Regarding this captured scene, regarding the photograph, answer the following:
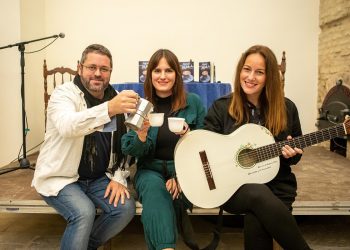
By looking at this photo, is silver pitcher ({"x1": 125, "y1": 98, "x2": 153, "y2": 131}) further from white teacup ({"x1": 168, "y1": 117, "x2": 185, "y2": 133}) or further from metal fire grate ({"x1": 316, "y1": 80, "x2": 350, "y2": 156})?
metal fire grate ({"x1": 316, "y1": 80, "x2": 350, "y2": 156})

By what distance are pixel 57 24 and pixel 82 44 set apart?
40cm

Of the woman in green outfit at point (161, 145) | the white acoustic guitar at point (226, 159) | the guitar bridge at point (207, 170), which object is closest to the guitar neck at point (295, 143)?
the white acoustic guitar at point (226, 159)

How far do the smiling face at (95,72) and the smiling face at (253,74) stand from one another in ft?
2.22

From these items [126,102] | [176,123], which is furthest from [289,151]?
[126,102]

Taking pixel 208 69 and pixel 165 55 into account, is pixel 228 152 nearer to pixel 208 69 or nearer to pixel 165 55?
pixel 165 55

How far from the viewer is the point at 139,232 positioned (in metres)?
2.36

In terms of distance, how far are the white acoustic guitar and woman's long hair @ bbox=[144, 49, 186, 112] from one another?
0.94 ft

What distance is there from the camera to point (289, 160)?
1685mm

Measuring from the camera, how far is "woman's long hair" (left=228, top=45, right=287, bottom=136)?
1.67 metres

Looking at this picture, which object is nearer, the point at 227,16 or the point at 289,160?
the point at 289,160

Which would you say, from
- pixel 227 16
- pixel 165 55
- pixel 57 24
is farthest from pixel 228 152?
pixel 57 24

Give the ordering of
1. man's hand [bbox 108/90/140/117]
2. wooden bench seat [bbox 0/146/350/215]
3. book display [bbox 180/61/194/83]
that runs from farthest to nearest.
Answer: book display [bbox 180/61/194/83] < wooden bench seat [bbox 0/146/350/215] < man's hand [bbox 108/90/140/117]

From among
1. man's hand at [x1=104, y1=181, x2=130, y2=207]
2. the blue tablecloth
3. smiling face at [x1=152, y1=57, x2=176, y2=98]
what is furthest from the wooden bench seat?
the blue tablecloth

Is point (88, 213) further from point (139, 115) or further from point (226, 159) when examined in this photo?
point (226, 159)
